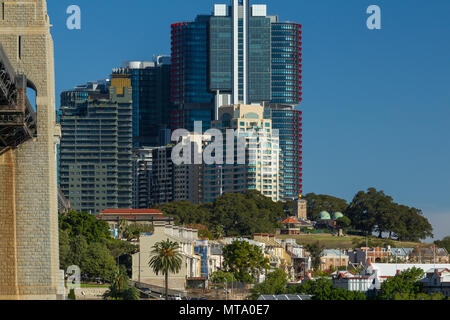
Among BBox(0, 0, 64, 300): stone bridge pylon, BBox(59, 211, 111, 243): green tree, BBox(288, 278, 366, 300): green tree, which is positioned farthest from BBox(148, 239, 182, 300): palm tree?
BBox(0, 0, 64, 300): stone bridge pylon

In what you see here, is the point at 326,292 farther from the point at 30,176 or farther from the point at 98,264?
the point at 30,176

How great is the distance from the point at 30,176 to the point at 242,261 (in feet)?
307

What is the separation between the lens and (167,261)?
152 metres

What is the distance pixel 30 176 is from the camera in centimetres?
9269

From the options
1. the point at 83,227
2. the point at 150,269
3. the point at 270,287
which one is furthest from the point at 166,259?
the point at 83,227

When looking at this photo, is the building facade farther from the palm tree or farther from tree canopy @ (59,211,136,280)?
the palm tree

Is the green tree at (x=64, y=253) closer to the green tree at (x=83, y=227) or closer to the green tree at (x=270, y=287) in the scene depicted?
the green tree at (x=83, y=227)

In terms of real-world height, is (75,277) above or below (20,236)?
below

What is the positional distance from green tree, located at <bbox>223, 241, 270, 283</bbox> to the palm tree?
25009 millimetres

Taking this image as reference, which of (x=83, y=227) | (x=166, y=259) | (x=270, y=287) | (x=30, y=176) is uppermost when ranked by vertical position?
(x=30, y=176)
